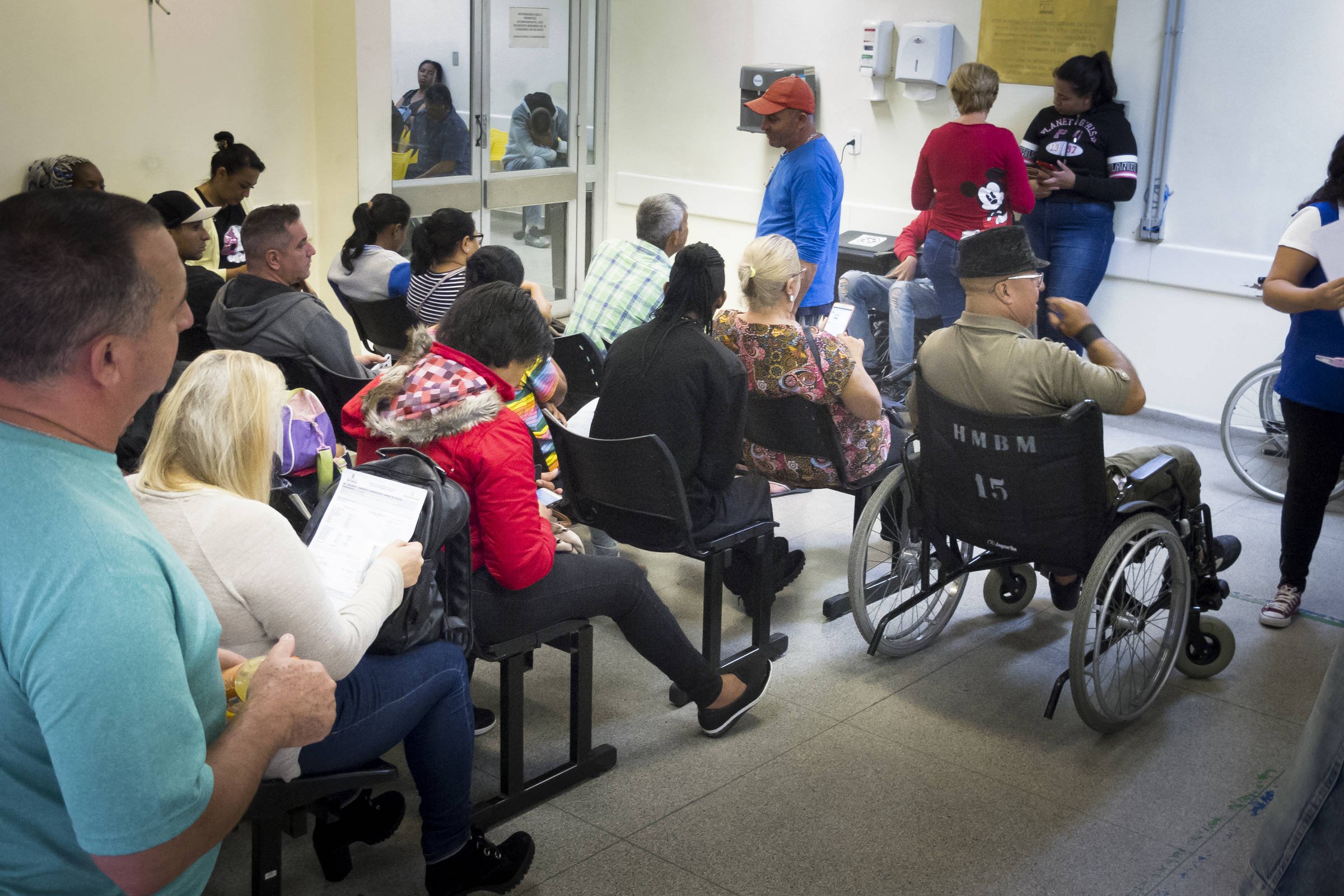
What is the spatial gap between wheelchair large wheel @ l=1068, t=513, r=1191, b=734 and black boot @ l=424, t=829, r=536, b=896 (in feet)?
4.60

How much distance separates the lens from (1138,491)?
9.88 ft

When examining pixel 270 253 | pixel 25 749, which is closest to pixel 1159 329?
pixel 270 253

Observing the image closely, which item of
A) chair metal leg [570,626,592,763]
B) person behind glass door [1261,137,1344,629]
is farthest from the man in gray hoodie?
person behind glass door [1261,137,1344,629]

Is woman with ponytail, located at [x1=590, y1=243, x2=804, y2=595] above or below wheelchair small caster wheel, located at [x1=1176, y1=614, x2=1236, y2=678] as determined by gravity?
above

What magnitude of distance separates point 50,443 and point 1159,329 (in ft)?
19.0

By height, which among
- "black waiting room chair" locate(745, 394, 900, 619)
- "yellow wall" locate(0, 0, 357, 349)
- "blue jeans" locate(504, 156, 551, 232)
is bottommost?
"black waiting room chair" locate(745, 394, 900, 619)

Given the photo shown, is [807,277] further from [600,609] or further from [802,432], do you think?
[600,609]

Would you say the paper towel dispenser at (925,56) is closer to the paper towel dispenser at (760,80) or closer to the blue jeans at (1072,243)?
the paper towel dispenser at (760,80)

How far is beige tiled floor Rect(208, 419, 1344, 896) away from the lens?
241 cm

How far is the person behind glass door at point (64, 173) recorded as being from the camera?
202 inches

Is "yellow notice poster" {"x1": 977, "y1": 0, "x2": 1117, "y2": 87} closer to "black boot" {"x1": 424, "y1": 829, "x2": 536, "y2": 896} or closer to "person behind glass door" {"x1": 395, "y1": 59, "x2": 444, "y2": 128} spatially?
"person behind glass door" {"x1": 395, "y1": 59, "x2": 444, "y2": 128}

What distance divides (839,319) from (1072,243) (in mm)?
1879

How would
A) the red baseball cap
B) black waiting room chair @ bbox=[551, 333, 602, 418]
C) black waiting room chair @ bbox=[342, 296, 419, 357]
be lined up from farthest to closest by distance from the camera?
the red baseball cap → black waiting room chair @ bbox=[342, 296, 419, 357] → black waiting room chair @ bbox=[551, 333, 602, 418]

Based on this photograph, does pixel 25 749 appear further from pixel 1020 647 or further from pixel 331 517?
pixel 1020 647
